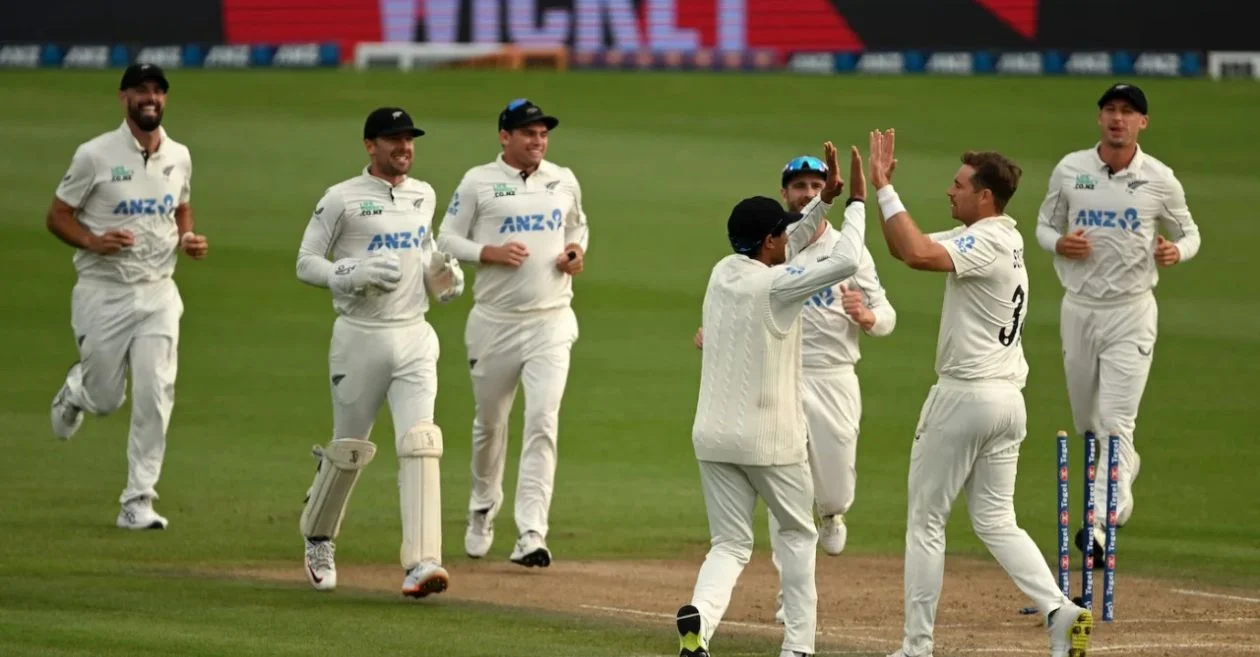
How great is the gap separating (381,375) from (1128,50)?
2528 centimetres

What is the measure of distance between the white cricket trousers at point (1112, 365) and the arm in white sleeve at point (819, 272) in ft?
12.7

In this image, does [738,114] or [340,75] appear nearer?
[738,114]

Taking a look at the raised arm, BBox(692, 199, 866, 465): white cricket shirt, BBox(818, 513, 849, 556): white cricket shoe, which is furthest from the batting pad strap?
the raised arm

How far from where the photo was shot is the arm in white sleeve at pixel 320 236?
1056 cm

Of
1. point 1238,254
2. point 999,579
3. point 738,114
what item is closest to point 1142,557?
point 999,579

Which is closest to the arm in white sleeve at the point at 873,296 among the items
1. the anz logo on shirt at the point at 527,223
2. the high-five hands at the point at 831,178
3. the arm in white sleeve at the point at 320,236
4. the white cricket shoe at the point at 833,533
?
the white cricket shoe at the point at 833,533

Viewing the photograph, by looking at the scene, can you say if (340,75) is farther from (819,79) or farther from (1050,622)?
(1050,622)

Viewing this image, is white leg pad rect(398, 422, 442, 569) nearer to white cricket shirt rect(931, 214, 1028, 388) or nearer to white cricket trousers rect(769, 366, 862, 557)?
white cricket trousers rect(769, 366, 862, 557)

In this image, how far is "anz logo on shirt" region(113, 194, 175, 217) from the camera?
12289 millimetres

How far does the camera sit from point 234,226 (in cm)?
2709

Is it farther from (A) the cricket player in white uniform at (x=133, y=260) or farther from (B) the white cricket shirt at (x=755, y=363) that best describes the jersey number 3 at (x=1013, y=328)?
(A) the cricket player in white uniform at (x=133, y=260)

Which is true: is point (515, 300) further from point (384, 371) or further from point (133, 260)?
point (133, 260)

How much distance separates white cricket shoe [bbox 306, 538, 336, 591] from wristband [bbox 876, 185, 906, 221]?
12.5ft

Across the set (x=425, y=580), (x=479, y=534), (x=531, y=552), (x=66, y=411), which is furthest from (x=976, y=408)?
(x=66, y=411)
